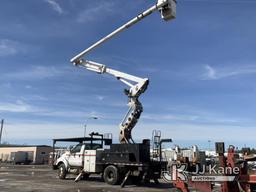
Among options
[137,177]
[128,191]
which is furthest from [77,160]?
[128,191]

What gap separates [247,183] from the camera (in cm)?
896

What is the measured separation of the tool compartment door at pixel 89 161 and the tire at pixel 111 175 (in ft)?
4.83

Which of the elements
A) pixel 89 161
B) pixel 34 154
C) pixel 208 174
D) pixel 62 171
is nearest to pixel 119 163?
pixel 89 161

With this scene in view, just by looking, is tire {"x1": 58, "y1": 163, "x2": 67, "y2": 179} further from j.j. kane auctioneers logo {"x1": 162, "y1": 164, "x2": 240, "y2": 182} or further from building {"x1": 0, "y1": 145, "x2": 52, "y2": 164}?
building {"x1": 0, "y1": 145, "x2": 52, "y2": 164}

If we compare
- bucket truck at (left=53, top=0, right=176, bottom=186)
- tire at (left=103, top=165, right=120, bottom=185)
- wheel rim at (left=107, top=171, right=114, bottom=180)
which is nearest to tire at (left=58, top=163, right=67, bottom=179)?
bucket truck at (left=53, top=0, right=176, bottom=186)

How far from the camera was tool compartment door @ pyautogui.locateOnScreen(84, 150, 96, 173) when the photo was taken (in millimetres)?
21688

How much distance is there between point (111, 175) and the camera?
2016 centimetres

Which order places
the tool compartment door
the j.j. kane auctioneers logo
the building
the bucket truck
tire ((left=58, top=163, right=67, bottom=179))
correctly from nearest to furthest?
the j.j. kane auctioneers logo → the bucket truck → the tool compartment door → tire ((left=58, top=163, right=67, bottom=179)) → the building

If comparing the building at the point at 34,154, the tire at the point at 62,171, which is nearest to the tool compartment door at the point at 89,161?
the tire at the point at 62,171

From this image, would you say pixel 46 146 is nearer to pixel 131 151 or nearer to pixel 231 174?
pixel 131 151

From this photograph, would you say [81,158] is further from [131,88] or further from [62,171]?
[131,88]

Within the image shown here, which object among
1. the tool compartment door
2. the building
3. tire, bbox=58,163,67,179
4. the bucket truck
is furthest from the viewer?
the building

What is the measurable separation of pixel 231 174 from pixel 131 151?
10.7 metres

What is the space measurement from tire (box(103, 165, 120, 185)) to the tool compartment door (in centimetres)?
147
